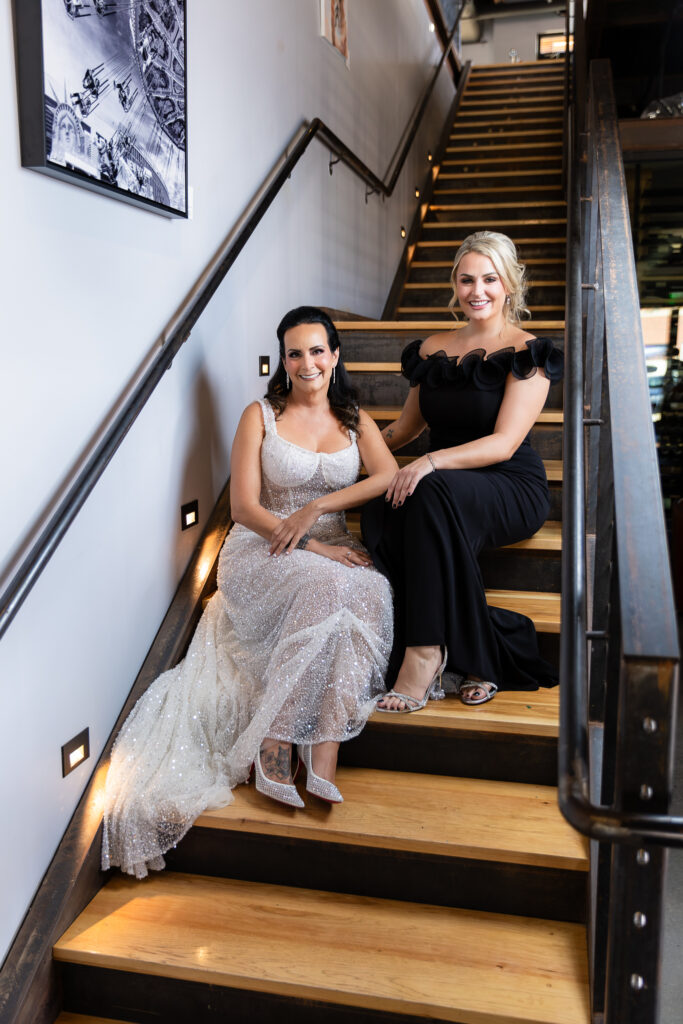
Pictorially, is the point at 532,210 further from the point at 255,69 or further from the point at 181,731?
the point at 181,731

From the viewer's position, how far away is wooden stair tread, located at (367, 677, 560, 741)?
1.92 metres

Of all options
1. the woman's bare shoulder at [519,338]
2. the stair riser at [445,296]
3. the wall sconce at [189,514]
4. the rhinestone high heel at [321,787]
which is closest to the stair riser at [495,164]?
the stair riser at [445,296]

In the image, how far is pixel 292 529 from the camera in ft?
7.38

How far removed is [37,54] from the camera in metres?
1.52

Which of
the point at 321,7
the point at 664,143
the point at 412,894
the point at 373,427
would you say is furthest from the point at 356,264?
the point at 412,894

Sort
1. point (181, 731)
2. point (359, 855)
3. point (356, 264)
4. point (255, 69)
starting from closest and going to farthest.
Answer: point (359, 855)
point (181, 731)
point (255, 69)
point (356, 264)

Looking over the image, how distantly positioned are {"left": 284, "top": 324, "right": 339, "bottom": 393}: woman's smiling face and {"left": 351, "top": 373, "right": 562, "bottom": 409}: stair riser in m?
0.81

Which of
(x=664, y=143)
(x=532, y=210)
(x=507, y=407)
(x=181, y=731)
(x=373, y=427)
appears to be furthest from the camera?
(x=532, y=210)

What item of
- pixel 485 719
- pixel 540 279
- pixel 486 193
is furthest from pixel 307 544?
pixel 486 193

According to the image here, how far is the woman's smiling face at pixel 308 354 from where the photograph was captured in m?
2.37

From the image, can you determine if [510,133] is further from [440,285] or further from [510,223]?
[440,285]

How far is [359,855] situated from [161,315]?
56.4 inches

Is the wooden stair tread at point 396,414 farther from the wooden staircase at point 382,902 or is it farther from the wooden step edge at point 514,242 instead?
the wooden step edge at point 514,242

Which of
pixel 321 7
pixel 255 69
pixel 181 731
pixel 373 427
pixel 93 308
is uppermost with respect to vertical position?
pixel 321 7
